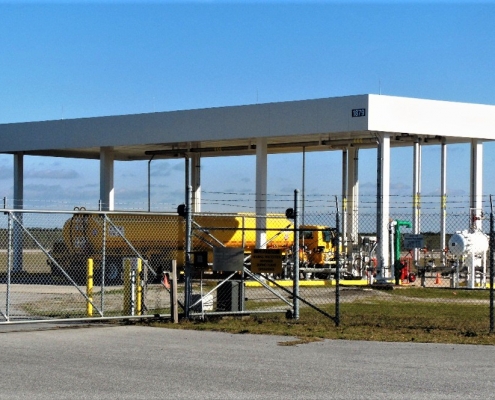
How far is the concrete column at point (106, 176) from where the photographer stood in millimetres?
38094

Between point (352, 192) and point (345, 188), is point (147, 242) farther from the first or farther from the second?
point (352, 192)

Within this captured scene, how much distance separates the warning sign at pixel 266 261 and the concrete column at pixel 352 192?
16257 mm

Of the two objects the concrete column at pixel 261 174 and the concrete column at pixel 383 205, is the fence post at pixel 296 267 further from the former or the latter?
the concrete column at pixel 261 174

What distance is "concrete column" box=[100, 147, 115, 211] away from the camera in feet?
125

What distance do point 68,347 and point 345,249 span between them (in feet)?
68.1

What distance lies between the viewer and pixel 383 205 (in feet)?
98.4

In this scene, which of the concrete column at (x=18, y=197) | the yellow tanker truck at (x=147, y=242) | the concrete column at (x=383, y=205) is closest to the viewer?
the concrete column at (x=383, y=205)

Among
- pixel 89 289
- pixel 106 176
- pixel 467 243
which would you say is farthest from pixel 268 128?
pixel 89 289

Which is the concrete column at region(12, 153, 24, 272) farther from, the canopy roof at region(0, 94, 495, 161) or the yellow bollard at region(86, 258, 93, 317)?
the yellow bollard at region(86, 258, 93, 317)

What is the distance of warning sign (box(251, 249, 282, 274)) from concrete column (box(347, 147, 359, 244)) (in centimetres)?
1626

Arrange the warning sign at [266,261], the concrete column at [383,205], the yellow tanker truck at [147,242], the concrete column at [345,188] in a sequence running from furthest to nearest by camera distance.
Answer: the yellow tanker truck at [147,242] → the concrete column at [345,188] → the concrete column at [383,205] → the warning sign at [266,261]

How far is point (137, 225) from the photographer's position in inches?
1401

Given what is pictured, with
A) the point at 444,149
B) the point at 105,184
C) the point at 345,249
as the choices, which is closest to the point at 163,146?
the point at 105,184

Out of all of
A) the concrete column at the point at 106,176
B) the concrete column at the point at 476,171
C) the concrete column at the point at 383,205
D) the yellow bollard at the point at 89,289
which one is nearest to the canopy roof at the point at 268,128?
the concrete column at the point at 106,176
